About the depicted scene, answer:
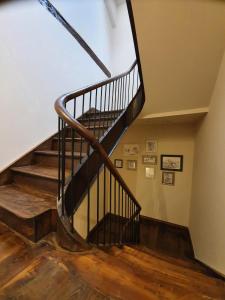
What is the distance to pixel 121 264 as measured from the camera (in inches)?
42.8

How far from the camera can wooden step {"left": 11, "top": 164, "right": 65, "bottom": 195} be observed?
5.73 feet

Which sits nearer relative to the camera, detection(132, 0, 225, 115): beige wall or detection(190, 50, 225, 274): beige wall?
detection(132, 0, 225, 115): beige wall

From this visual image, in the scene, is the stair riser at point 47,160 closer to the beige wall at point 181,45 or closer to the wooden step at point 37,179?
the wooden step at point 37,179

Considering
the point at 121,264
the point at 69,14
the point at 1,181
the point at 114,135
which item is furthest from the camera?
the point at 69,14

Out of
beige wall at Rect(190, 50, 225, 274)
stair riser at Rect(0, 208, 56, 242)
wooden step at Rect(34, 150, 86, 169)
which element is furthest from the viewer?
wooden step at Rect(34, 150, 86, 169)

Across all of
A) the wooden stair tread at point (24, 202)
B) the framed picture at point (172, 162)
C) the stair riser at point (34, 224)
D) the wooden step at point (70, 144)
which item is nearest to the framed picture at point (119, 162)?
the framed picture at point (172, 162)

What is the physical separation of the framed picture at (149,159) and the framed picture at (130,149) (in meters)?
0.24

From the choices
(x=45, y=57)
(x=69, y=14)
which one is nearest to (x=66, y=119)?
(x=45, y=57)

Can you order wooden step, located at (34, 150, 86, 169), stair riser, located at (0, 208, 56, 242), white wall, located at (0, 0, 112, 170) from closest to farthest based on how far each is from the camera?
stair riser, located at (0, 208, 56, 242)
white wall, located at (0, 0, 112, 170)
wooden step, located at (34, 150, 86, 169)

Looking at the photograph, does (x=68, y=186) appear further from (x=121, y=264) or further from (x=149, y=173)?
(x=149, y=173)

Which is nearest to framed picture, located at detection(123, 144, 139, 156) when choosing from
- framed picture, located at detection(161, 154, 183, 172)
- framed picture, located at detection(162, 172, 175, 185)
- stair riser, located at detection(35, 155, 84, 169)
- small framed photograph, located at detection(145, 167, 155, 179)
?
small framed photograph, located at detection(145, 167, 155, 179)

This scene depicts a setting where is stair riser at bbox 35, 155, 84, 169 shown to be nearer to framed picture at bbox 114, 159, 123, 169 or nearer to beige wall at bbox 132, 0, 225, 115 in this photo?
beige wall at bbox 132, 0, 225, 115

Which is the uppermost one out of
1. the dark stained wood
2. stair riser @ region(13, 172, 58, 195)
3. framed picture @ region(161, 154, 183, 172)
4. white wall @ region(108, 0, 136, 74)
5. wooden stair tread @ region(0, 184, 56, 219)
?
white wall @ region(108, 0, 136, 74)

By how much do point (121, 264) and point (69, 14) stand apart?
12.3ft
